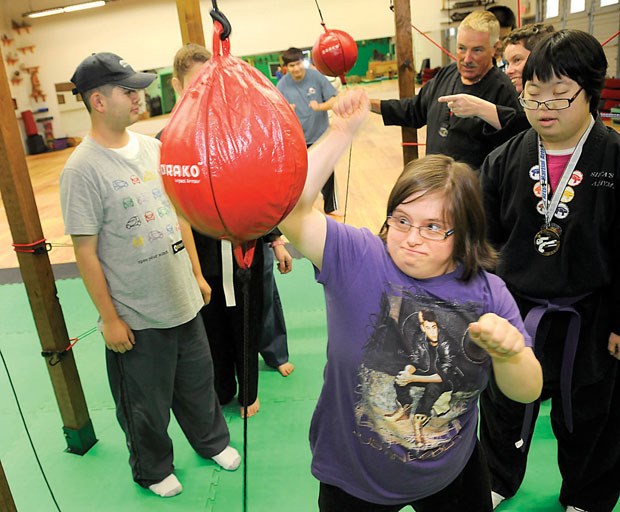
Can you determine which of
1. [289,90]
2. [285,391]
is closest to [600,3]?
[289,90]

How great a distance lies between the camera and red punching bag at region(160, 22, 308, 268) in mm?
838

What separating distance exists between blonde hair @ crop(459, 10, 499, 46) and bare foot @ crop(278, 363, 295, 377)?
176cm

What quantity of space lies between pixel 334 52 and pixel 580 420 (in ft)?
7.19

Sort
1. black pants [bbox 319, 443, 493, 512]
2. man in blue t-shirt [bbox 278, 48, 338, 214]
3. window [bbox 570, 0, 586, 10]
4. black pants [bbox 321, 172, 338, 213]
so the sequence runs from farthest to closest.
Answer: window [bbox 570, 0, 586, 10]
man in blue t-shirt [bbox 278, 48, 338, 214]
black pants [bbox 321, 172, 338, 213]
black pants [bbox 319, 443, 493, 512]

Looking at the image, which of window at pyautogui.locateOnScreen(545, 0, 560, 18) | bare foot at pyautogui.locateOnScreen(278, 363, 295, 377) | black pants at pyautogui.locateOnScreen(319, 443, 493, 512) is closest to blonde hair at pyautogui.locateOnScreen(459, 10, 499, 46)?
black pants at pyautogui.locateOnScreen(319, 443, 493, 512)

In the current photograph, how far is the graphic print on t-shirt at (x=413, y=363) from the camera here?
107cm

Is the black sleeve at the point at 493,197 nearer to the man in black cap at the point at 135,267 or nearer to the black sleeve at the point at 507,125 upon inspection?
the black sleeve at the point at 507,125

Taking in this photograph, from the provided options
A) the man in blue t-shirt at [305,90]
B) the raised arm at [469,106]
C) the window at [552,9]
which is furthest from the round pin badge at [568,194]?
the window at [552,9]

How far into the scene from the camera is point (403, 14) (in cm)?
235

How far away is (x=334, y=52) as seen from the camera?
296 cm

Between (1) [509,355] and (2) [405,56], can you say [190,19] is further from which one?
(1) [509,355]

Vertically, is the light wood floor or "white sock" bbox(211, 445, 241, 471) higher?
the light wood floor

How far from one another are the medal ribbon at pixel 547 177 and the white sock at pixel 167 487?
62.2 inches

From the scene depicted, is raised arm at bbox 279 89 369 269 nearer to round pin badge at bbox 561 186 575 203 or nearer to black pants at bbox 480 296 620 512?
round pin badge at bbox 561 186 575 203
